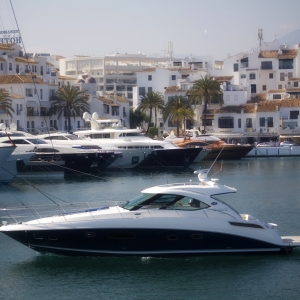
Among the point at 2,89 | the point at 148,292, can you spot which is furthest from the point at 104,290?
the point at 2,89

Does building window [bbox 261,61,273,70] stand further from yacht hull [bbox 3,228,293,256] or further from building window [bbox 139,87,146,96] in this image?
yacht hull [bbox 3,228,293,256]

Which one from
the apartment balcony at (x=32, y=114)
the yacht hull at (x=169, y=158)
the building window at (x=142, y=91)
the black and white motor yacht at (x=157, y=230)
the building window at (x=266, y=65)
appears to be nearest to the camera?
the black and white motor yacht at (x=157, y=230)

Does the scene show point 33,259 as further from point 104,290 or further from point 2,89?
point 2,89

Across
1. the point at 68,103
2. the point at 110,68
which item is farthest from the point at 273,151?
the point at 110,68

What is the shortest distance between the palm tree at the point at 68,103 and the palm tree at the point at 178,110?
10491 mm

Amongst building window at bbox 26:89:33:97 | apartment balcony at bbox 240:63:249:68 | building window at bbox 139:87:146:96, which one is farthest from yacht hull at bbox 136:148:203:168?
building window at bbox 139:87:146:96

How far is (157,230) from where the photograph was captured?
22078 millimetres

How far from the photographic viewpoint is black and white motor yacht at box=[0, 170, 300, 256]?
72.5 feet

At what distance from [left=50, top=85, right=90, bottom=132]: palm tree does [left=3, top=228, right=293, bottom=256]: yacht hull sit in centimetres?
6897

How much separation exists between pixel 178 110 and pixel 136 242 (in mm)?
73407

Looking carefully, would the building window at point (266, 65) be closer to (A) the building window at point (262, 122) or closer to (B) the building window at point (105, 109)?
(A) the building window at point (262, 122)

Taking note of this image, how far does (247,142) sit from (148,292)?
7512 cm

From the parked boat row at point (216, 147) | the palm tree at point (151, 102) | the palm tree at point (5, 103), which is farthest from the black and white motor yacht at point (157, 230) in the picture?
the palm tree at point (151, 102)

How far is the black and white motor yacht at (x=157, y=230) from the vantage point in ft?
72.5
